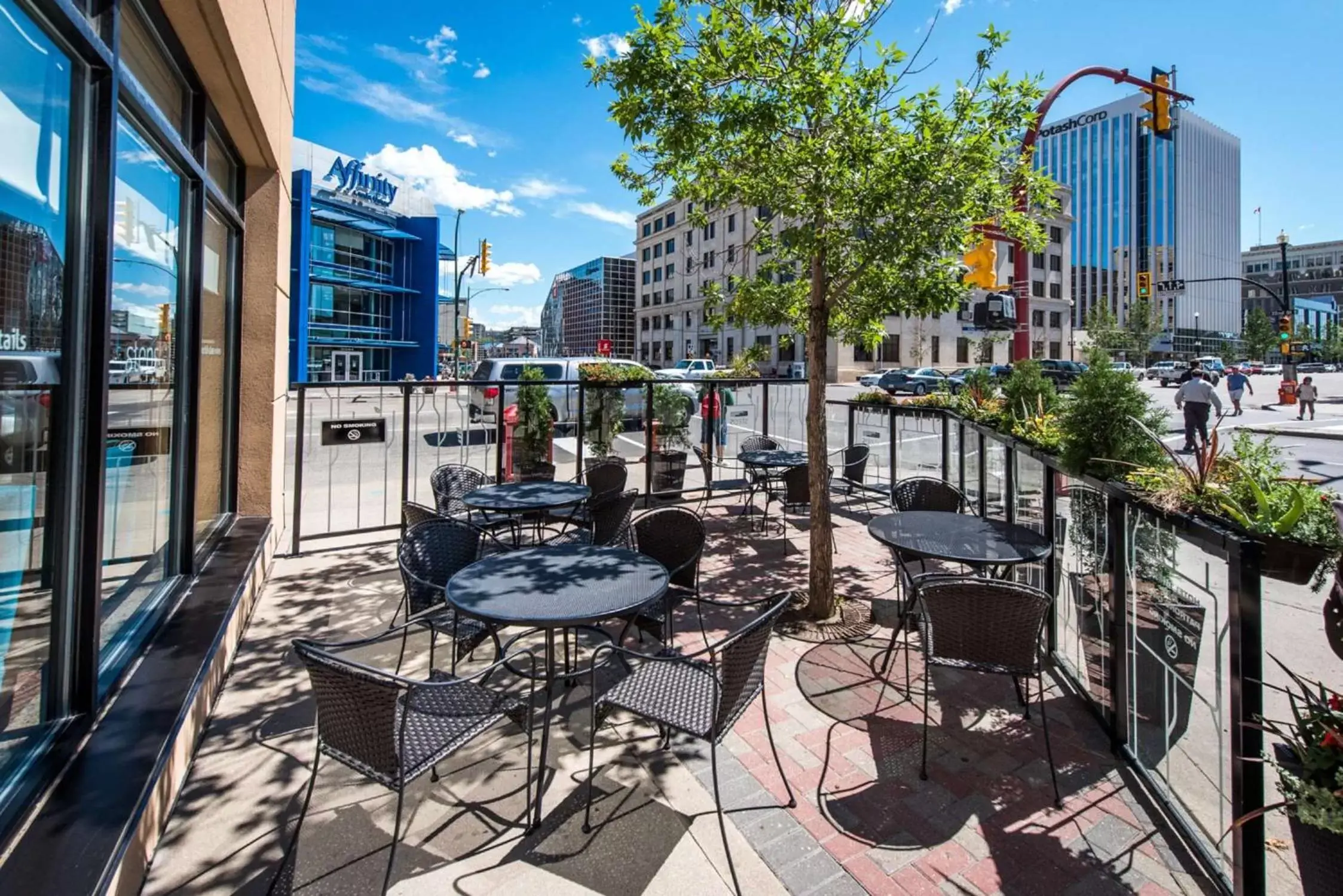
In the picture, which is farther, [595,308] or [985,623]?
[595,308]

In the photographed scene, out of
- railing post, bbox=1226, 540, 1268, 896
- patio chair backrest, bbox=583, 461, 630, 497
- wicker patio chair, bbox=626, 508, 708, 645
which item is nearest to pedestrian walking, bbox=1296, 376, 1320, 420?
patio chair backrest, bbox=583, 461, 630, 497

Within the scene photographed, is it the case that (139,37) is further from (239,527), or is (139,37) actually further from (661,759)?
(661,759)

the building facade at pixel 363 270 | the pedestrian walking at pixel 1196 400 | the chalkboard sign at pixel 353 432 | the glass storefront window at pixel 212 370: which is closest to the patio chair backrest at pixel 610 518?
the glass storefront window at pixel 212 370

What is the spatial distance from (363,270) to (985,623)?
45.1 meters

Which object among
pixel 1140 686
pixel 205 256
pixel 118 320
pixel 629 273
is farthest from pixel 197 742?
pixel 629 273

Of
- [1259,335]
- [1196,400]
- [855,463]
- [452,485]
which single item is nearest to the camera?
[452,485]

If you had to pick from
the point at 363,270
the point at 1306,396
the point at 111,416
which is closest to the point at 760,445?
the point at 111,416

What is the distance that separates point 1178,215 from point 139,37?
12126 cm

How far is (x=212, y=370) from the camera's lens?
508 cm

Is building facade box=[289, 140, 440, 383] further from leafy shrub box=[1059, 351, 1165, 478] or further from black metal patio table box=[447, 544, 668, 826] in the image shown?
leafy shrub box=[1059, 351, 1165, 478]

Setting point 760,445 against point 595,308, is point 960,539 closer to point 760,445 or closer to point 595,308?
point 760,445

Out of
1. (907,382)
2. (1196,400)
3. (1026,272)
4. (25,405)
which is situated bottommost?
(25,405)

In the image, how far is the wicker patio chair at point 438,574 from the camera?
3582 mm

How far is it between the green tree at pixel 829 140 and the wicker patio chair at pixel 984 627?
67.0 inches
